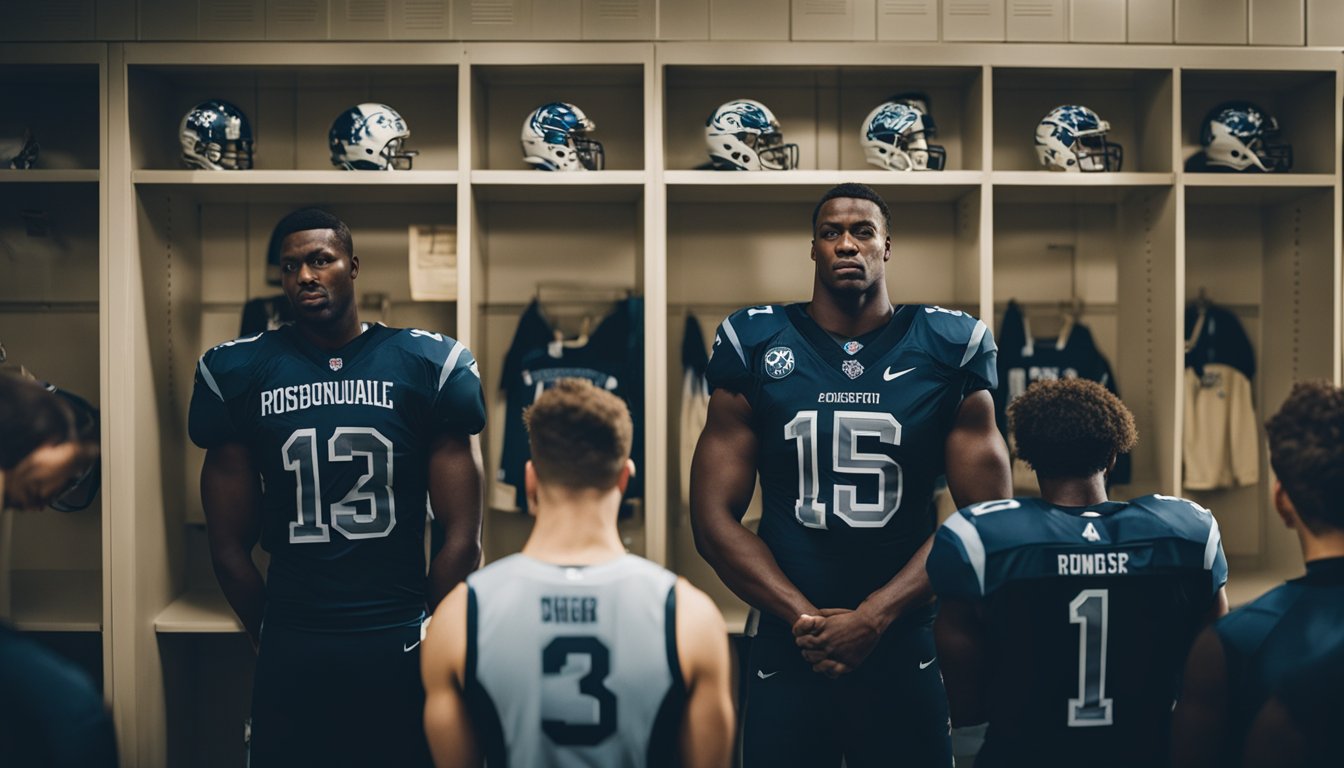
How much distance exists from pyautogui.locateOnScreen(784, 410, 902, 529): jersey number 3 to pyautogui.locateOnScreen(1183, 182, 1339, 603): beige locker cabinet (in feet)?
4.84

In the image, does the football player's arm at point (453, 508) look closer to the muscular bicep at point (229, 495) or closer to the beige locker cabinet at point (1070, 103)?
the muscular bicep at point (229, 495)

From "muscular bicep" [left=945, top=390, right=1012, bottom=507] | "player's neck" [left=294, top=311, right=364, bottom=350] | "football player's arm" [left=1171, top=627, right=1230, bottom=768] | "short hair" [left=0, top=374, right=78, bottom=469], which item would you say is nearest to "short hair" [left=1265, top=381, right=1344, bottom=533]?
"football player's arm" [left=1171, top=627, right=1230, bottom=768]

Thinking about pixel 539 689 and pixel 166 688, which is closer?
pixel 539 689

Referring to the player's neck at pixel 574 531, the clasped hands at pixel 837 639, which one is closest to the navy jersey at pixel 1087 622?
the clasped hands at pixel 837 639

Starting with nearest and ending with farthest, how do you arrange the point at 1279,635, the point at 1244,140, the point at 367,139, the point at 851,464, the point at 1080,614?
the point at 1279,635 → the point at 1080,614 → the point at 851,464 → the point at 367,139 → the point at 1244,140

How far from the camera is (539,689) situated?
1.27 meters

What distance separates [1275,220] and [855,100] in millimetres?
1360

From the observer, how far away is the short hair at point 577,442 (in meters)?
1.31

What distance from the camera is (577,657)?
4.15 ft

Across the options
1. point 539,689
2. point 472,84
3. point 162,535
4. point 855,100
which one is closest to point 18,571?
point 162,535

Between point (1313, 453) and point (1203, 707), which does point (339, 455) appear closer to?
point (1203, 707)

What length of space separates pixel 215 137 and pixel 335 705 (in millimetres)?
1640

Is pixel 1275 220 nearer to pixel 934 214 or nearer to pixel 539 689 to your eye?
pixel 934 214

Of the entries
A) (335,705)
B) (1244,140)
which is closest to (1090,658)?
(335,705)
